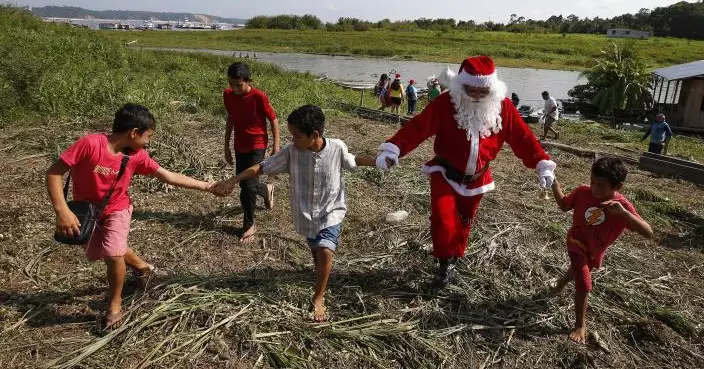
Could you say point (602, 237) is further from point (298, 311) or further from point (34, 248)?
point (34, 248)

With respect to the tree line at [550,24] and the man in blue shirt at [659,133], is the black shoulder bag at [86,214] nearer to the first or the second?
the man in blue shirt at [659,133]

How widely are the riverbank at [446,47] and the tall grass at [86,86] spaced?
33.2 metres

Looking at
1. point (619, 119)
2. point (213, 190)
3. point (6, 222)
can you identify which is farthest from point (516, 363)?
point (619, 119)

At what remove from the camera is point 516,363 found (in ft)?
10.2

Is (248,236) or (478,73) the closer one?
(478,73)

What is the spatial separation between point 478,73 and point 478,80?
0.05 meters

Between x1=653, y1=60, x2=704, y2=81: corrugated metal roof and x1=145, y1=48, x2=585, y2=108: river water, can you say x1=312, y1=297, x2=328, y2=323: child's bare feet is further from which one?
x1=145, y1=48, x2=585, y2=108: river water

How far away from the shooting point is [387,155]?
3477 millimetres

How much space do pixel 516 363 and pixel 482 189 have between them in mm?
1182

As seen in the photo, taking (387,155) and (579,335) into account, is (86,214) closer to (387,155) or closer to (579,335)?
(387,155)

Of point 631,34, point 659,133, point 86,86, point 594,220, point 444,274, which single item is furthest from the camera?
point 631,34

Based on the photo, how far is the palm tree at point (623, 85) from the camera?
68.3 ft

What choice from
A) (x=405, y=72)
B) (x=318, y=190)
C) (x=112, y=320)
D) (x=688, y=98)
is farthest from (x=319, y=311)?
(x=405, y=72)

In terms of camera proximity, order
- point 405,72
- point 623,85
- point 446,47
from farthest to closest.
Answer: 1. point 446,47
2. point 405,72
3. point 623,85
